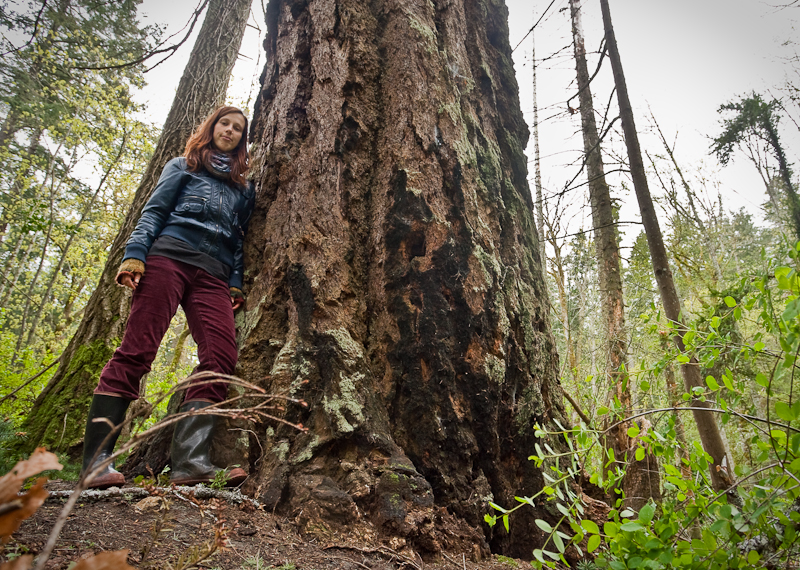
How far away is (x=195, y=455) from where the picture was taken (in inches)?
81.7

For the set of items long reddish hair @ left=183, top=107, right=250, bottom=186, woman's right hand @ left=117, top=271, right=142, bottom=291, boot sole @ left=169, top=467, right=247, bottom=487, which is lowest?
boot sole @ left=169, top=467, right=247, bottom=487

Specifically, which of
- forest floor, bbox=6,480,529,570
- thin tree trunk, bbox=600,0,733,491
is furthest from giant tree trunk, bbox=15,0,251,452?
thin tree trunk, bbox=600,0,733,491

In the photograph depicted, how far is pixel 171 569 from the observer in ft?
3.79

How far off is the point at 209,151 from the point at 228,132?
0.19 meters

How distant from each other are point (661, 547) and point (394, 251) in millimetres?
1715

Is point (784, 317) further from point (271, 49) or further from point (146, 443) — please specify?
point (271, 49)

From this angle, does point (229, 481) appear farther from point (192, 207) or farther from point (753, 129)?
point (753, 129)

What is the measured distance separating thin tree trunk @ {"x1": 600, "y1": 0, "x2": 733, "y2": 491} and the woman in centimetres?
318

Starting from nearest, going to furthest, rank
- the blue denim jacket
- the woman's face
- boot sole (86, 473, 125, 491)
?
boot sole (86, 473, 125, 491) → the blue denim jacket → the woman's face

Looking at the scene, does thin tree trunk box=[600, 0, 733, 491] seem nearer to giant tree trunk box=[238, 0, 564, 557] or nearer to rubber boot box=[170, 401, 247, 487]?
giant tree trunk box=[238, 0, 564, 557]

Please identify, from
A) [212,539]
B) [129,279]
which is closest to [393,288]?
[212,539]

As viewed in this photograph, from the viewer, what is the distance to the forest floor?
1.34 meters

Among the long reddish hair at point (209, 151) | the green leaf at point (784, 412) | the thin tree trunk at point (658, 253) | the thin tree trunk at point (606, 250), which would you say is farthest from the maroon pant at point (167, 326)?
the thin tree trunk at point (606, 250)

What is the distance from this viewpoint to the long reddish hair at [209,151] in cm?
279
